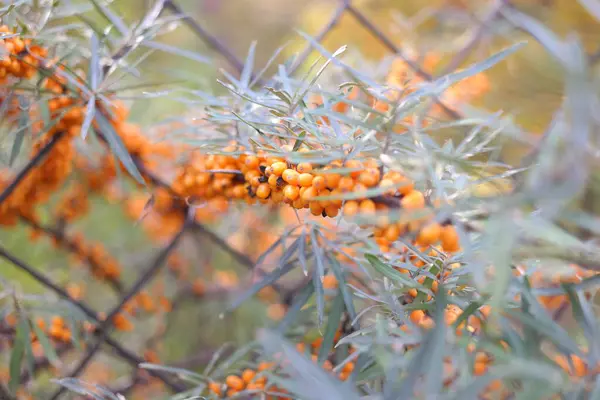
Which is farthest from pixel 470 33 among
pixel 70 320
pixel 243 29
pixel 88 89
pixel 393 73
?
pixel 243 29

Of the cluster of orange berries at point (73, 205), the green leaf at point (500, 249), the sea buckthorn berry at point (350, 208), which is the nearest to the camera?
the green leaf at point (500, 249)

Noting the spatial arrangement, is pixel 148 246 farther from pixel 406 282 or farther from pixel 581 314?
pixel 581 314

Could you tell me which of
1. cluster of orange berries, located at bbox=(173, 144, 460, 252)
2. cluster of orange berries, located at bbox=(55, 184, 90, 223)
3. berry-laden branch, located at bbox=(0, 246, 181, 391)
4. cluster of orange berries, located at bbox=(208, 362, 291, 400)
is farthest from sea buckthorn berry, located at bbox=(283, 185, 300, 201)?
cluster of orange berries, located at bbox=(55, 184, 90, 223)

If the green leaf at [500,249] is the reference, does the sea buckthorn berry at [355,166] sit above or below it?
above

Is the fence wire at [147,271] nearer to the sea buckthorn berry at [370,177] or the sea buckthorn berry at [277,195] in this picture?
the sea buckthorn berry at [277,195]

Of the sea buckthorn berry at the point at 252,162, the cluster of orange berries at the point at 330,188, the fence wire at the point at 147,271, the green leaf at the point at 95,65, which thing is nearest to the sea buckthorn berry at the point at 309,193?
the cluster of orange berries at the point at 330,188

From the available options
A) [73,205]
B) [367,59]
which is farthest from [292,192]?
[367,59]

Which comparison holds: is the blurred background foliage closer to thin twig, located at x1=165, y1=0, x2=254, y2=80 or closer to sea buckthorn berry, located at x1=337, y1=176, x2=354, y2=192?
thin twig, located at x1=165, y1=0, x2=254, y2=80
